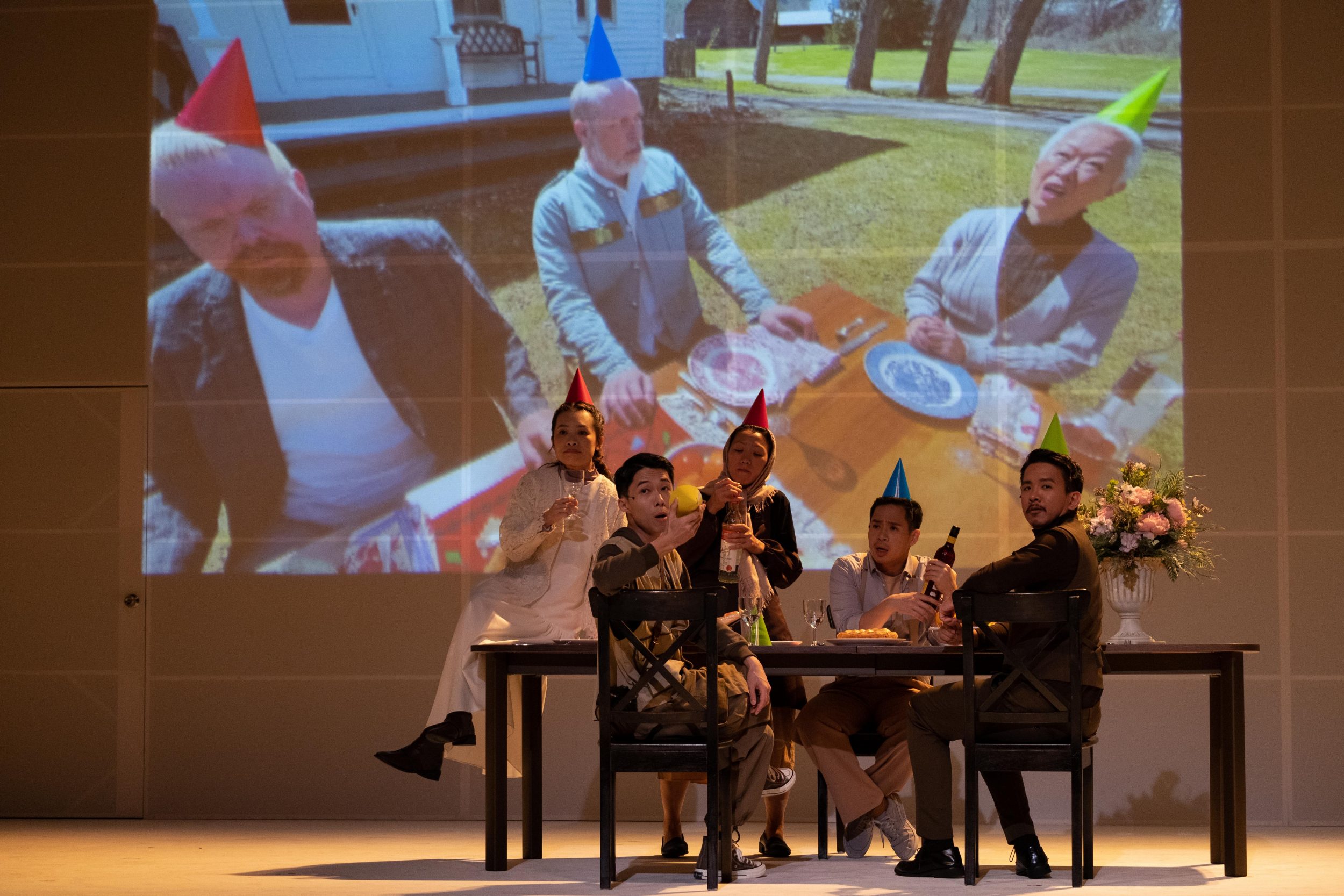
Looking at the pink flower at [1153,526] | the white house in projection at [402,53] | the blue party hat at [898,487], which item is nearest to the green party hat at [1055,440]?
the pink flower at [1153,526]

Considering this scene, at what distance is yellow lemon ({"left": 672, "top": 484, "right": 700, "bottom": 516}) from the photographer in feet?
13.1

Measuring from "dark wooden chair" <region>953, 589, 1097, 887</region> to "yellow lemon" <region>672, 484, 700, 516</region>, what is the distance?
0.78 metres

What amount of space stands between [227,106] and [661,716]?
149 inches

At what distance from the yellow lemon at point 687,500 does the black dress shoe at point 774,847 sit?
1401mm

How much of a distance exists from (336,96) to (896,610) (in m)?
3.51

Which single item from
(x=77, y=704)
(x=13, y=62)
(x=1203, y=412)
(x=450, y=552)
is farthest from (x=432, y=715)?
(x=13, y=62)

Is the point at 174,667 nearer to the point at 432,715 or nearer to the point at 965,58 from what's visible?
the point at 432,715

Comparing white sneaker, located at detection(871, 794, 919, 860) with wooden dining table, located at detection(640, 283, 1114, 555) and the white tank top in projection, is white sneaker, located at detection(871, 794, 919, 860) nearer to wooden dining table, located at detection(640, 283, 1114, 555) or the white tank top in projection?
wooden dining table, located at detection(640, 283, 1114, 555)

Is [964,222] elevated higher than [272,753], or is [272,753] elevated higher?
[964,222]

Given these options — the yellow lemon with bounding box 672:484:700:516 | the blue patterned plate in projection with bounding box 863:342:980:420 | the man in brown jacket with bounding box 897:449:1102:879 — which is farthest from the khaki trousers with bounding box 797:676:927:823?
the blue patterned plate in projection with bounding box 863:342:980:420

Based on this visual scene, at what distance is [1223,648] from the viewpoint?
435 centimetres

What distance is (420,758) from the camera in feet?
15.2

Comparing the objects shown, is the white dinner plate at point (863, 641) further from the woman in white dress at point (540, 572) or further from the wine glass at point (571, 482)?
the wine glass at point (571, 482)

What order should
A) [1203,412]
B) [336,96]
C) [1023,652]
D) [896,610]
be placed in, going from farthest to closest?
[336,96], [1203,412], [896,610], [1023,652]
